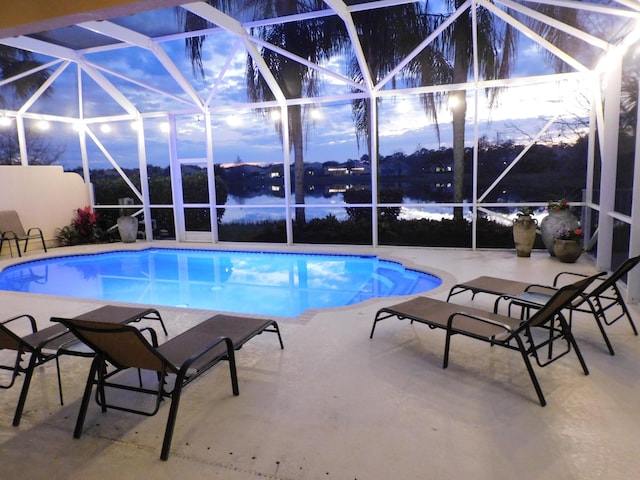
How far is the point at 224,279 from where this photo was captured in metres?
8.62

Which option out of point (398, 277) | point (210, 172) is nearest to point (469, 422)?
point (398, 277)

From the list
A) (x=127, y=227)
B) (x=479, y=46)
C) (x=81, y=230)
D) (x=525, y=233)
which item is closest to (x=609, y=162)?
(x=525, y=233)

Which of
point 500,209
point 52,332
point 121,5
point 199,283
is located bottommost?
point 199,283

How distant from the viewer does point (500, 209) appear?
9102 millimetres

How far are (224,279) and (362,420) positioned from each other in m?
6.14

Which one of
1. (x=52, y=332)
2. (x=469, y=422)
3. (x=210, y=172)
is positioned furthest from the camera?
(x=210, y=172)

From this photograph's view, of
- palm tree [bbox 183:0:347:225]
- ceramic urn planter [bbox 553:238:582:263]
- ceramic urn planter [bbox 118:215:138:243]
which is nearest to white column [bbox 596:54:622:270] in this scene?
ceramic urn planter [bbox 553:238:582:263]

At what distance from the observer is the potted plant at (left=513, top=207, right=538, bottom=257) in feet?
26.7

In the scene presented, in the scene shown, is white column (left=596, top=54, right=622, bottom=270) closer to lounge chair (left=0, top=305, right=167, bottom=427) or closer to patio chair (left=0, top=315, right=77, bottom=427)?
lounge chair (left=0, top=305, right=167, bottom=427)

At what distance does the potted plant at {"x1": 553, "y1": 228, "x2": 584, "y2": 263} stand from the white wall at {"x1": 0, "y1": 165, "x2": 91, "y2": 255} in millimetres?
11691

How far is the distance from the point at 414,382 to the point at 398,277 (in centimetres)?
474

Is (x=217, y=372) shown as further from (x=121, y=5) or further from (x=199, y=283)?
(x=199, y=283)

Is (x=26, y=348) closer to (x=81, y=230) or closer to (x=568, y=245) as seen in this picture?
(x=568, y=245)

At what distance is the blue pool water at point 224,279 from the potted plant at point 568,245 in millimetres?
2337
